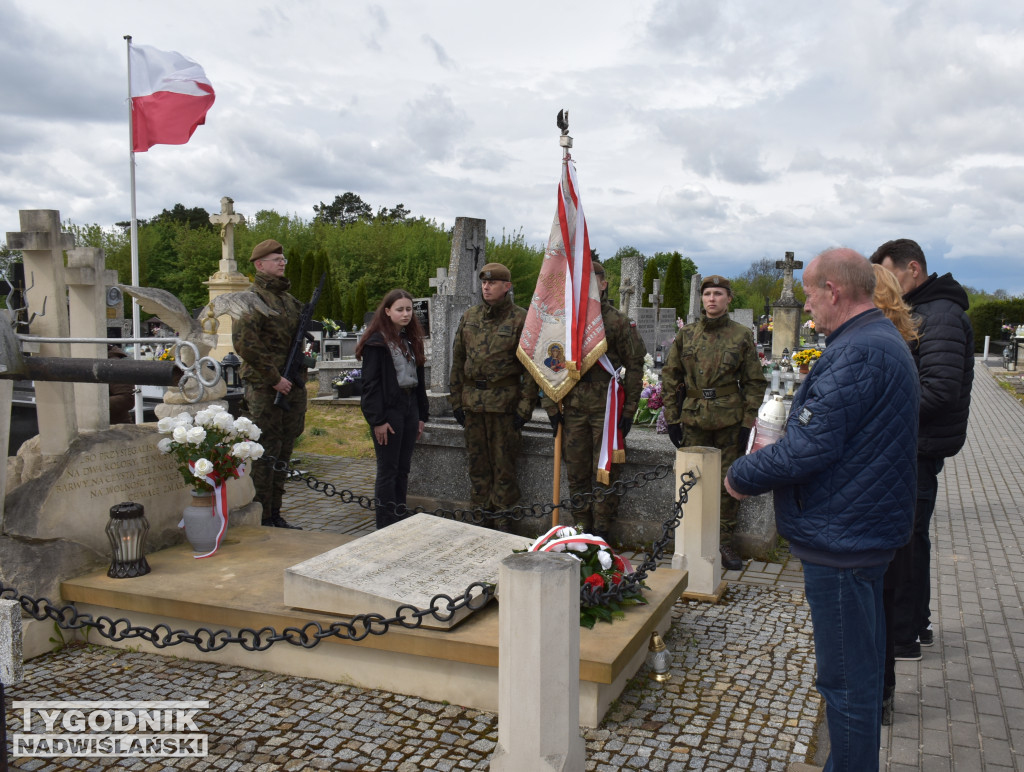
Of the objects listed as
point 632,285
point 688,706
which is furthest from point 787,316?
point 688,706

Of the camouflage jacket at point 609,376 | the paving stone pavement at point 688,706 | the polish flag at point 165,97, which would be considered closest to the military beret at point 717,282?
the camouflage jacket at point 609,376

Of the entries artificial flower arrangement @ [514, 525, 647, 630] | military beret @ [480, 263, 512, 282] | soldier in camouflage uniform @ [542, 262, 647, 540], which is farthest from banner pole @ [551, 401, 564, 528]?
artificial flower arrangement @ [514, 525, 647, 630]

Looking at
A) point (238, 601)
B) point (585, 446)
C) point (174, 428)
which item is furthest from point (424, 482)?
point (238, 601)

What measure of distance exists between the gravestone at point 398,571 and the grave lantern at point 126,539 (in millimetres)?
1084

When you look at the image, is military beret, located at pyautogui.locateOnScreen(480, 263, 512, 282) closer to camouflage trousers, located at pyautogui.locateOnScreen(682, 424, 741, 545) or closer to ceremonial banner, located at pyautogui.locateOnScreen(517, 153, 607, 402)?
ceremonial banner, located at pyautogui.locateOnScreen(517, 153, 607, 402)

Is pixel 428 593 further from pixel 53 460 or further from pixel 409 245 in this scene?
pixel 409 245

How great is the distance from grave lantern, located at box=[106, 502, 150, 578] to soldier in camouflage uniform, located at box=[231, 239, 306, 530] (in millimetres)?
1788

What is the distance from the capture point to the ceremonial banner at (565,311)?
6129mm

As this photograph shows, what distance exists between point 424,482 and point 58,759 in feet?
13.7

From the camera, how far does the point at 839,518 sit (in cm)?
280

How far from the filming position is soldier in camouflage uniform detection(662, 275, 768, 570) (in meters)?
5.84

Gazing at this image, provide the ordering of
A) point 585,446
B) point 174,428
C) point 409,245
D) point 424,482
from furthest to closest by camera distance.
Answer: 1. point 409,245
2. point 424,482
3. point 585,446
4. point 174,428

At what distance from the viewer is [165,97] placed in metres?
10.7

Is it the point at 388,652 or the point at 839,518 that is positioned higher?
the point at 839,518
